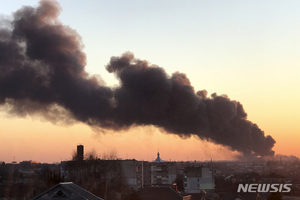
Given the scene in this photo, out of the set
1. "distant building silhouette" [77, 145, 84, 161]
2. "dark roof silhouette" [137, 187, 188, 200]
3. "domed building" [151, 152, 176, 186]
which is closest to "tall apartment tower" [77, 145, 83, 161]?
"distant building silhouette" [77, 145, 84, 161]

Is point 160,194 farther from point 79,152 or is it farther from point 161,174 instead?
point 161,174

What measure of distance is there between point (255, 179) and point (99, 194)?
2242 inches

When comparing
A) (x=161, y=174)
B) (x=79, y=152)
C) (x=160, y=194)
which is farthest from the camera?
(x=161, y=174)

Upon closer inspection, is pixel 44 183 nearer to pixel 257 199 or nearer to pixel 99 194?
pixel 99 194

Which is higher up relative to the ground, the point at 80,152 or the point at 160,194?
the point at 80,152

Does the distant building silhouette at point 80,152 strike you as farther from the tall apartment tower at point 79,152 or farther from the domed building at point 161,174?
the domed building at point 161,174

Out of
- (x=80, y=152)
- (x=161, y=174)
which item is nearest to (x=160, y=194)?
(x=80, y=152)

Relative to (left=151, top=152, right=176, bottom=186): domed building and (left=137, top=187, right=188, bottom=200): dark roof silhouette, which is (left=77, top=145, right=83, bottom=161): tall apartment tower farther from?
(left=151, top=152, right=176, bottom=186): domed building

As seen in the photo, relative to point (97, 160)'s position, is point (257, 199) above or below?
below

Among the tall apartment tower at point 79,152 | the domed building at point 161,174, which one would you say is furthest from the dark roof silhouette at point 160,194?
the domed building at point 161,174

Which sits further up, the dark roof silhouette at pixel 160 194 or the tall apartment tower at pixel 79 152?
the tall apartment tower at pixel 79 152

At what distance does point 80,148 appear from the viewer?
82.8m

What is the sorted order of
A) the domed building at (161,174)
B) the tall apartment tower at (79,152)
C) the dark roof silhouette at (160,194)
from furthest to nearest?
1. the domed building at (161,174)
2. the tall apartment tower at (79,152)
3. the dark roof silhouette at (160,194)

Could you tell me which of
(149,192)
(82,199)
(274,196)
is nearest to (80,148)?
(149,192)
